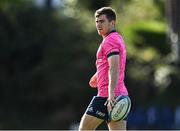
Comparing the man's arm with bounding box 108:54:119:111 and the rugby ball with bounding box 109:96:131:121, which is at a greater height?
the man's arm with bounding box 108:54:119:111

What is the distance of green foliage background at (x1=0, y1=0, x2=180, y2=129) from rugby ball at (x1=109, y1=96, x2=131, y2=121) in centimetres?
1619

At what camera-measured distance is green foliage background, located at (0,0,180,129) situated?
83.5 feet

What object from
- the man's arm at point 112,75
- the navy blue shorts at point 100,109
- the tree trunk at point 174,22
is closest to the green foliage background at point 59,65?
the tree trunk at point 174,22

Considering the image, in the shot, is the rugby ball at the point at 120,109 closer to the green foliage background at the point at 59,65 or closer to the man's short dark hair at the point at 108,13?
the man's short dark hair at the point at 108,13

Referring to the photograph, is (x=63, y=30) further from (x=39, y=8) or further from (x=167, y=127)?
(x=167, y=127)

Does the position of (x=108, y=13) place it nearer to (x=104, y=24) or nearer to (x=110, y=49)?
(x=104, y=24)

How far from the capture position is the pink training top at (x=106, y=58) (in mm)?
8516

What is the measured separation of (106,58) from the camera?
28.1 feet

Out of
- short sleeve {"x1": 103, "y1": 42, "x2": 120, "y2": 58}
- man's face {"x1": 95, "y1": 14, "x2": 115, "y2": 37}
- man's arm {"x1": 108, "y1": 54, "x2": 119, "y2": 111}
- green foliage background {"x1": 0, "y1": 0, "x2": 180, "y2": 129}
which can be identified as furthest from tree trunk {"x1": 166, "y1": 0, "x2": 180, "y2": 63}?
man's arm {"x1": 108, "y1": 54, "x2": 119, "y2": 111}

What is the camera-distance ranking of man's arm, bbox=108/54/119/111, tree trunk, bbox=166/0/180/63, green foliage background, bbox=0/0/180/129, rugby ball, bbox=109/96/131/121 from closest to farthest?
man's arm, bbox=108/54/119/111 → rugby ball, bbox=109/96/131/121 → tree trunk, bbox=166/0/180/63 → green foliage background, bbox=0/0/180/129

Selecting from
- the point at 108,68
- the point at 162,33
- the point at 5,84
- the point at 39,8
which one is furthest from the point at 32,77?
the point at 108,68

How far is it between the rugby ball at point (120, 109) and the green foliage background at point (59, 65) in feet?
53.1

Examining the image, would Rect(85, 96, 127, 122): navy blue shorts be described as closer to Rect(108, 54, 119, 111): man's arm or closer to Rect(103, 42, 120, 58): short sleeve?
Rect(108, 54, 119, 111): man's arm

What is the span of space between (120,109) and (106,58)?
1.96ft
